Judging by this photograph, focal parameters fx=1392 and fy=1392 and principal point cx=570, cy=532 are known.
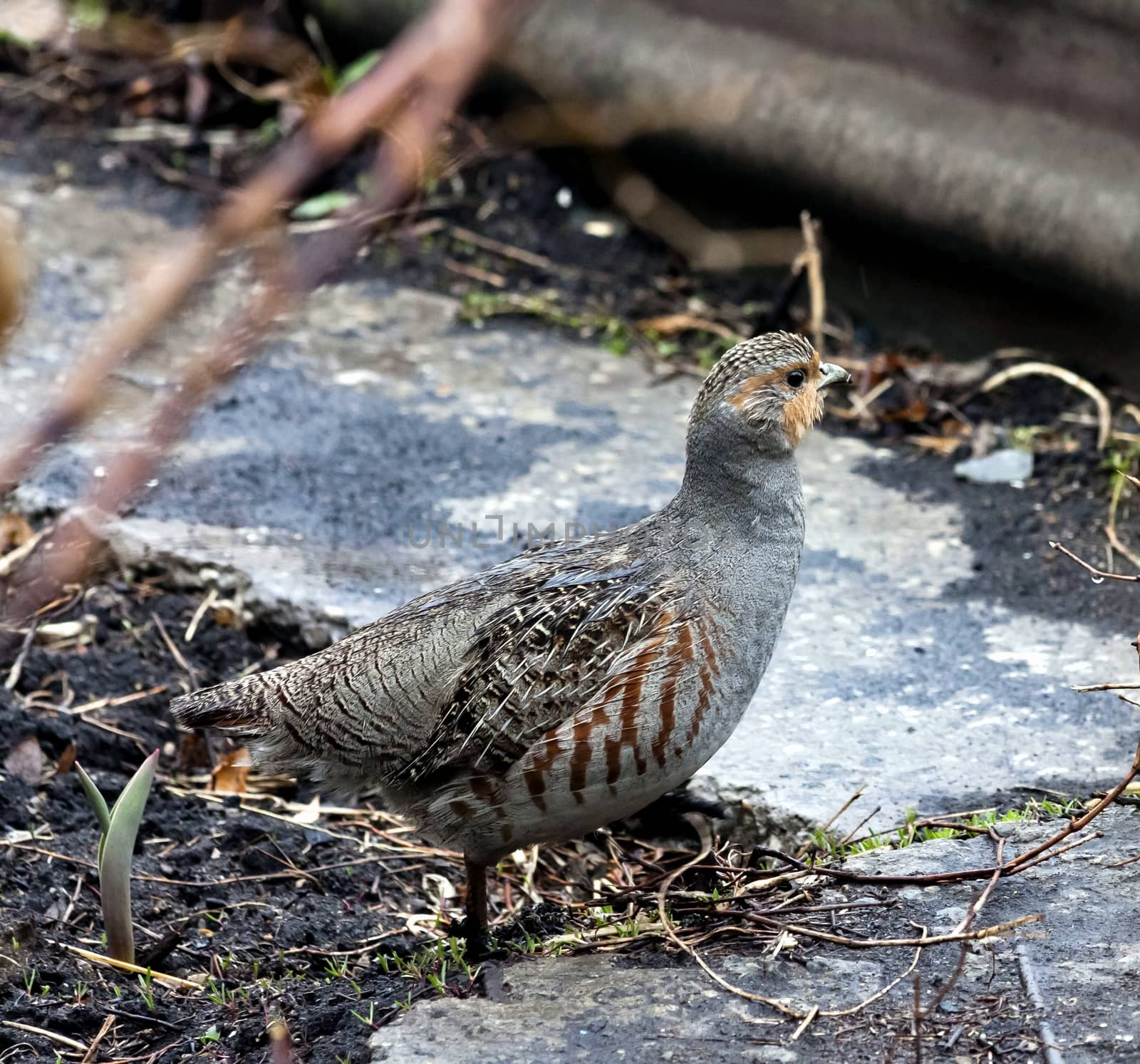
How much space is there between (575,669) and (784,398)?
833mm

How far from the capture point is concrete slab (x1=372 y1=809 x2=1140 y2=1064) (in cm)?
242

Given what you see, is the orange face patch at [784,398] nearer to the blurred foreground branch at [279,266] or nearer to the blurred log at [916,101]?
the blurred log at [916,101]

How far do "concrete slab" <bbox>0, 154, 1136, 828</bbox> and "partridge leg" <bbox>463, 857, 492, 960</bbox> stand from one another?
0.76 meters

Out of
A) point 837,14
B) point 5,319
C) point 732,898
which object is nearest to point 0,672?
point 732,898

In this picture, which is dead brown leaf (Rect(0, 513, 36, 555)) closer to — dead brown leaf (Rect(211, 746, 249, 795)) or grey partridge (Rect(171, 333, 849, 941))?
dead brown leaf (Rect(211, 746, 249, 795))

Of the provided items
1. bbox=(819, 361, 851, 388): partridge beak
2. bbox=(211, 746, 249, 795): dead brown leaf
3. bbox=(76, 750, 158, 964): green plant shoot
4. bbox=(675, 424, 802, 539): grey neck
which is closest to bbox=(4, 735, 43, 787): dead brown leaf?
bbox=(211, 746, 249, 795): dead brown leaf

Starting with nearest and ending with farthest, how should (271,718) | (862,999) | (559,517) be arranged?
(862,999) < (271,718) < (559,517)

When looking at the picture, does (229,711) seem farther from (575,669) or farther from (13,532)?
(13,532)

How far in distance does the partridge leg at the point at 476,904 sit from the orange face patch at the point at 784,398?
1.22 metres

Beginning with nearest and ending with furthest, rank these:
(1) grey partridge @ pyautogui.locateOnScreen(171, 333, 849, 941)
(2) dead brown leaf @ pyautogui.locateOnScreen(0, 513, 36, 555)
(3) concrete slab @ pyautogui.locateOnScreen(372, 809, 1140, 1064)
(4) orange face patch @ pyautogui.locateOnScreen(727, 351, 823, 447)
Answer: (3) concrete slab @ pyautogui.locateOnScreen(372, 809, 1140, 1064) < (1) grey partridge @ pyautogui.locateOnScreen(171, 333, 849, 941) < (4) orange face patch @ pyautogui.locateOnScreen(727, 351, 823, 447) < (2) dead brown leaf @ pyautogui.locateOnScreen(0, 513, 36, 555)

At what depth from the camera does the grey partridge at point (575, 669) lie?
294 cm

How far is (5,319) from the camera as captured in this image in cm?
83

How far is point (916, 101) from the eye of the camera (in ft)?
18.8

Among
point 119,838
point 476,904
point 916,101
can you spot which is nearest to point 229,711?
point 119,838
